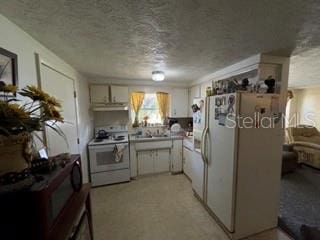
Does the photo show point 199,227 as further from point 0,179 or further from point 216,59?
point 216,59

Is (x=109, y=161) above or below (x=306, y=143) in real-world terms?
below

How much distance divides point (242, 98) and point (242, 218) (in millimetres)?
1401

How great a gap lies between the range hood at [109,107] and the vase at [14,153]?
2.53 metres

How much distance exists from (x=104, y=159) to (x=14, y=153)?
236cm

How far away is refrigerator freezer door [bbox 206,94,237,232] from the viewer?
5.78 ft

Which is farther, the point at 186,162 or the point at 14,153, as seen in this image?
the point at 186,162

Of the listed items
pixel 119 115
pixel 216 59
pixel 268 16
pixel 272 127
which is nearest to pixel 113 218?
pixel 119 115

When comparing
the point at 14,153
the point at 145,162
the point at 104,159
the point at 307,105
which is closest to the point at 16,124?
the point at 14,153

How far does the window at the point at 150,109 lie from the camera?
392cm

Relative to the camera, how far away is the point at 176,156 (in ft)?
11.8

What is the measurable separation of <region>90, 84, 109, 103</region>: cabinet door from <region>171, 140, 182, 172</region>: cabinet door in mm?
1837

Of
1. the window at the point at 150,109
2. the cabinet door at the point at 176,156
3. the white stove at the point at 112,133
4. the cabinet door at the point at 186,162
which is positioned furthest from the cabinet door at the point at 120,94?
the cabinet door at the point at 186,162

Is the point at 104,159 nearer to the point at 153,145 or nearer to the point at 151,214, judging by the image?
the point at 153,145

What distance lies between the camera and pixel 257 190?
1838 millimetres
